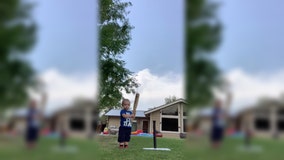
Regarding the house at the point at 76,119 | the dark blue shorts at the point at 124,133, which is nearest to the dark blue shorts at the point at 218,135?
the house at the point at 76,119

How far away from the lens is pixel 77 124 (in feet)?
1.94

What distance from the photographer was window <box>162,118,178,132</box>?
19.4 ft

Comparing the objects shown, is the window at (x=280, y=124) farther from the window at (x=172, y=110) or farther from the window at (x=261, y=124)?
the window at (x=172, y=110)

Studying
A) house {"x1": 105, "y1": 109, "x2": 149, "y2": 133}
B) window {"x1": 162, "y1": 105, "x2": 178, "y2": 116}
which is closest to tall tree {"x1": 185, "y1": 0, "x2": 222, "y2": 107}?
window {"x1": 162, "y1": 105, "x2": 178, "y2": 116}

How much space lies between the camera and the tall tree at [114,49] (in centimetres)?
385

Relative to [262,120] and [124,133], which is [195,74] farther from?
[124,133]

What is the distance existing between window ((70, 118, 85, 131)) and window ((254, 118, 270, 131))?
316mm

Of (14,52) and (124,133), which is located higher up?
(14,52)

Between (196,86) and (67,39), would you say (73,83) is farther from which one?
(196,86)

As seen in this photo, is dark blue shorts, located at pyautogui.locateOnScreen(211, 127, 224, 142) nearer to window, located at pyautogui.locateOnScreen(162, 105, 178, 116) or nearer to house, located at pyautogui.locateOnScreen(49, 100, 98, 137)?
house, located at pyautogui.locateOnScreen(49, 100, 98, 137)

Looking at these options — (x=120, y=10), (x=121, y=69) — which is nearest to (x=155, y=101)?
(x=121, y=69)

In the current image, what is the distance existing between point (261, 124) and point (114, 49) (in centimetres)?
352

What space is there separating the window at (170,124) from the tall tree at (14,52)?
5375 millimetres

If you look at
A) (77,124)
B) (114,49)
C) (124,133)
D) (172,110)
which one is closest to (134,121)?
(172,110)
